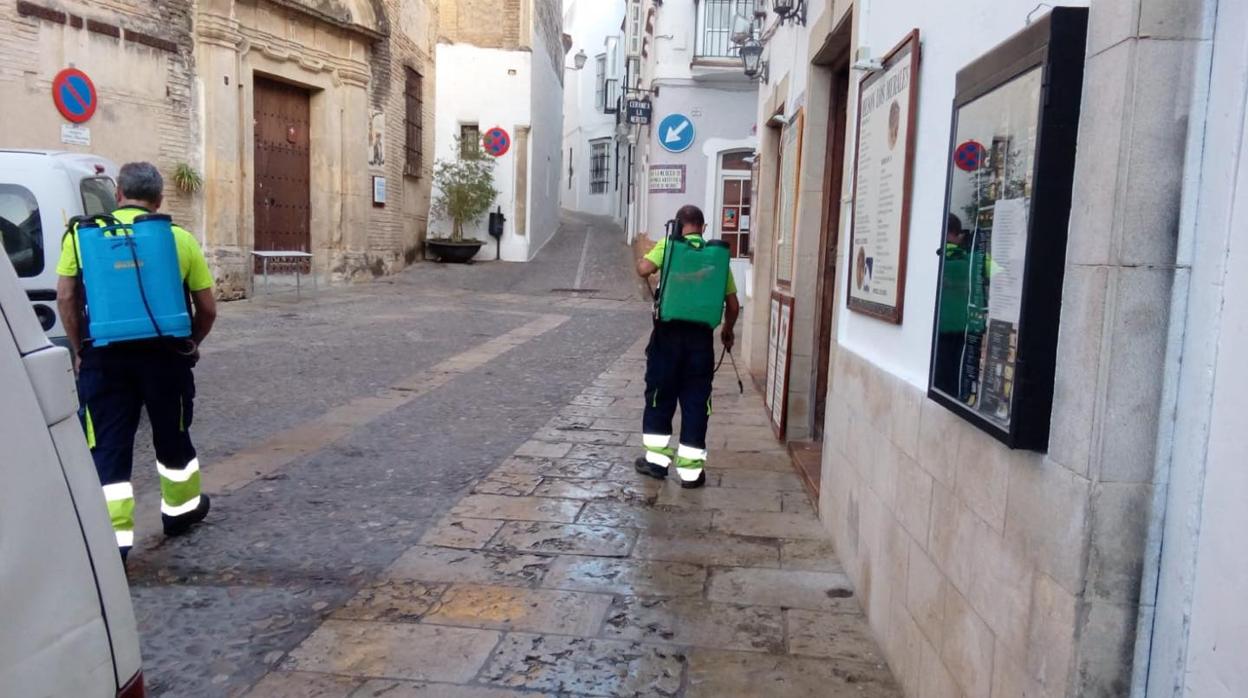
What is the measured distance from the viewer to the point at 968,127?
2.79 metres

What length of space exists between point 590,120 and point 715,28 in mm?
31284

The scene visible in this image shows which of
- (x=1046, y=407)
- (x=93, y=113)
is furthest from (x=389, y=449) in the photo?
(x=93, y=113)

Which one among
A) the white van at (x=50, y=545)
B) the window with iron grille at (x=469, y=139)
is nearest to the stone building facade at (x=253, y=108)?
the window with iron grille at (x=469, y=139)

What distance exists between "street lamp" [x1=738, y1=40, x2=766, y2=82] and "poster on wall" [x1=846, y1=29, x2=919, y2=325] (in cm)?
605

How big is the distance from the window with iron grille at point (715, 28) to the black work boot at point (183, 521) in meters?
14.1

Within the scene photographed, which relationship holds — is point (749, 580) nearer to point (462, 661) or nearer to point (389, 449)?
point (462, 661)

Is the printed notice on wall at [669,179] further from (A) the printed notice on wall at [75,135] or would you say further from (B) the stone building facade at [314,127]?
(A) the printed notice on wall at [75,135]

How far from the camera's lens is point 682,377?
605cm

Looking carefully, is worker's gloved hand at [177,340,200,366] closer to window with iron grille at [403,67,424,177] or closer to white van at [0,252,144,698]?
white van at [0,252,144,698]

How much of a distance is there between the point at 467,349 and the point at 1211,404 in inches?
403

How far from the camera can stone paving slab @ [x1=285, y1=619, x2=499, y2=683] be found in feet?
11.2

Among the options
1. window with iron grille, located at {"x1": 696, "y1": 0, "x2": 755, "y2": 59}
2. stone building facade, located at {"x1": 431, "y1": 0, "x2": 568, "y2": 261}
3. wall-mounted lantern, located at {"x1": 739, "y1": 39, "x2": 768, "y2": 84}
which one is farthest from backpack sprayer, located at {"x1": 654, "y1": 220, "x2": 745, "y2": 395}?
stone building facade, located at {"x1": 431, "y1": 0, "x2": 568, "y2": 261}

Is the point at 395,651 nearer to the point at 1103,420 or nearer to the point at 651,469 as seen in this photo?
the point at 1103,420

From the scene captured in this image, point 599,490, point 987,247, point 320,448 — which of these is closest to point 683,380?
point 599,490
